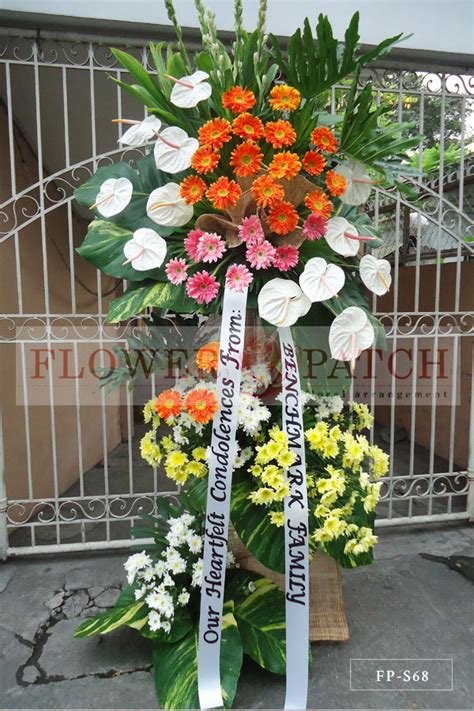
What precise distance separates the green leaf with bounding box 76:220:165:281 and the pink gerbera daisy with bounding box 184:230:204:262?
12 centimetres

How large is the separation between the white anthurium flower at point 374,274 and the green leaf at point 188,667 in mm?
1227

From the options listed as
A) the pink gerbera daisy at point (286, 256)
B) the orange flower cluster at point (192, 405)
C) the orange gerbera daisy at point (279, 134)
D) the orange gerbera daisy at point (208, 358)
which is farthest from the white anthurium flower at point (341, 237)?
the orange flower cluster at point (192, 405)

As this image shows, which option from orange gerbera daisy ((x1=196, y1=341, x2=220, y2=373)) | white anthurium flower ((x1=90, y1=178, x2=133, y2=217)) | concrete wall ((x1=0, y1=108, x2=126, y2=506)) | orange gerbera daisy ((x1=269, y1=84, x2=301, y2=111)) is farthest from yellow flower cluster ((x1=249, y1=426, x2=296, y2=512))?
concrete wall ((x1=0, y1=108, x2=126, y2=506))

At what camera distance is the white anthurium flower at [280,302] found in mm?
1445

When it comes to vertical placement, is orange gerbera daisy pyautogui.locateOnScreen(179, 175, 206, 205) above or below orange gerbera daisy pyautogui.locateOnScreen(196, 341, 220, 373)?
above

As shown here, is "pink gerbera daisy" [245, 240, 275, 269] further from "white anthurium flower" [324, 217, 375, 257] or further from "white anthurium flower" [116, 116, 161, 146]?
"white anthurium flower" [116, 116, 161, 146]

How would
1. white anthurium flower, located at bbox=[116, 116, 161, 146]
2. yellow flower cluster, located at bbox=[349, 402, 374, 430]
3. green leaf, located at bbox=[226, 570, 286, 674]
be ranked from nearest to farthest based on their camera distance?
white anthurium flower, located at bbox=[116, 116, 161, 146]
green leaf, located at bbox=[226, 570, 286, 674]
yellow flower cluster, located at bbox=[349, 402, 374, 430]

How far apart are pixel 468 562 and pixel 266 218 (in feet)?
6.85

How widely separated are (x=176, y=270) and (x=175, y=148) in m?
0.34

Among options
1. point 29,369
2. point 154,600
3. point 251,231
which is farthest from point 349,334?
point 29,369

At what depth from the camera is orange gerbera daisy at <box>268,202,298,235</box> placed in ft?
4.76

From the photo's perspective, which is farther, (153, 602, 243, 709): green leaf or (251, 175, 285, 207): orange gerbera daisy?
(153, 602, 243, 709): green leaf

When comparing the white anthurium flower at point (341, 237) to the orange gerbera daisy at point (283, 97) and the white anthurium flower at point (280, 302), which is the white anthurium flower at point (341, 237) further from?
the orange gerbera daisy at point (283, 97)

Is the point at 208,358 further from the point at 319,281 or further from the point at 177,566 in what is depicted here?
the point at 177,566
